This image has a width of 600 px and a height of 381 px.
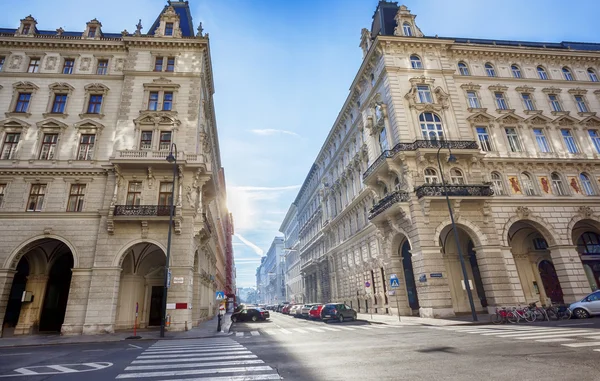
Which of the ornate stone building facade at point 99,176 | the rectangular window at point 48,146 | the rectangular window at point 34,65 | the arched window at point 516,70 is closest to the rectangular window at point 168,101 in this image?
the ornate stone building facade at point 99,176

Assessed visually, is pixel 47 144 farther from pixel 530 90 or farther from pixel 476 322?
pixel 530 90

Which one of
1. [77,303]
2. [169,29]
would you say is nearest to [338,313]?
[77,303]

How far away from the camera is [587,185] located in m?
27.5

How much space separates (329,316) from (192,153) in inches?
699

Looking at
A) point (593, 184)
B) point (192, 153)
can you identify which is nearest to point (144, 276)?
point (192, 153)

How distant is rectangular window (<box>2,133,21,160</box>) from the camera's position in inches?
947

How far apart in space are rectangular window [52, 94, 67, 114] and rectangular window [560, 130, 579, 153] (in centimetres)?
4601

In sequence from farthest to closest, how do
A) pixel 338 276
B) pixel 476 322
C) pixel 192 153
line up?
pixel 338 276 < pixel 192 153 < pixel 476 322

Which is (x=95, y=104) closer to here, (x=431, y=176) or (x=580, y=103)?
(x=431, y=176)

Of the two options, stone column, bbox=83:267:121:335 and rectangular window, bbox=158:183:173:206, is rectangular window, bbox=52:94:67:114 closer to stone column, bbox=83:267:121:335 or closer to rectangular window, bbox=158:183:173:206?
rectangular window, bbox=158:183:173:206

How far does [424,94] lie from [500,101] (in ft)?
27.1

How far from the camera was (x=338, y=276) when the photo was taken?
44.2m

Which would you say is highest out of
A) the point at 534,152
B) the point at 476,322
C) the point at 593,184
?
the point at 534,152

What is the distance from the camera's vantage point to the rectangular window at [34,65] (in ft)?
89.1
